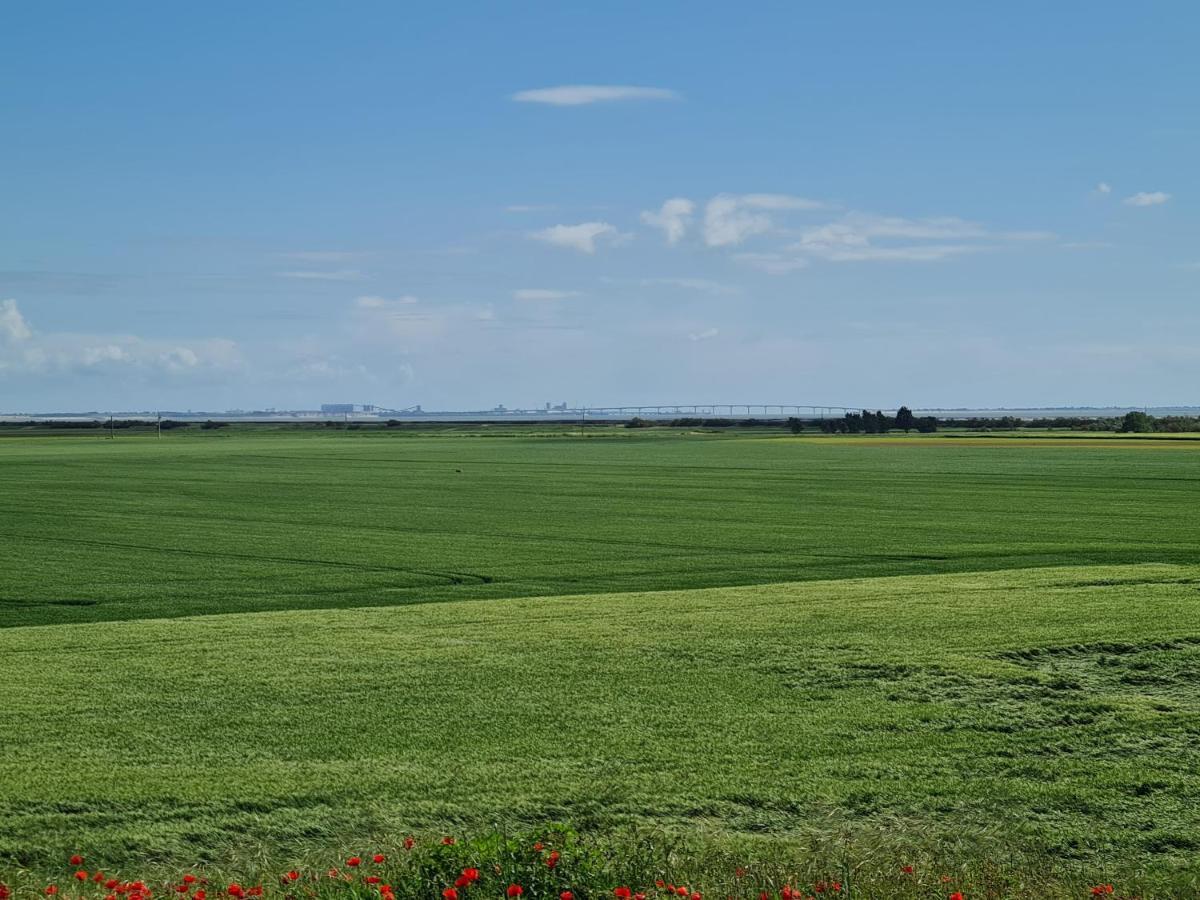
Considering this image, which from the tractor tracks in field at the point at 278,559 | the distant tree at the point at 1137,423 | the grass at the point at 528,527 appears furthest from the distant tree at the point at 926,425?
the tractor tracks in field at the point at 278,559

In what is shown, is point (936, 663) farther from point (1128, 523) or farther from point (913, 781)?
point (1128, 523)

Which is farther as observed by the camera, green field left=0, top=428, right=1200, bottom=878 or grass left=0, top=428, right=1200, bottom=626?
grass left=0, top=428, right=1200, bottom=626

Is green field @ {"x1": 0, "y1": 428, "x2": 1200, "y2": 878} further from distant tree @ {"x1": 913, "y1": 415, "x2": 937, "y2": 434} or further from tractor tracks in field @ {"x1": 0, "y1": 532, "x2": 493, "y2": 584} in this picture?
distant tree @ {"x1": 913, "y1": 415, "x2": 937, "y2": 434}

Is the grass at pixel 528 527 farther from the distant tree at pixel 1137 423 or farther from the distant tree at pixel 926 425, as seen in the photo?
the distant tree at pixel 926 425

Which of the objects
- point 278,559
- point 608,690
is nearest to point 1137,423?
point 278,559

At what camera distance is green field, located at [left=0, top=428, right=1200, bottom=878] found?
8953 mm

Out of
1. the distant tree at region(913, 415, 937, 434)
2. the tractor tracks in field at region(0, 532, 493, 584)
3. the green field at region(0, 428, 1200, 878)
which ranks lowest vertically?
the tractor tracks in field at region(0, 532, 493, 584)

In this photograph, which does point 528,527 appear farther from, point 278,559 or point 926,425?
point 926,425

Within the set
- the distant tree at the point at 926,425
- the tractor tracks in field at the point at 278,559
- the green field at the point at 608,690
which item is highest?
the distant tree at the point at 926,425

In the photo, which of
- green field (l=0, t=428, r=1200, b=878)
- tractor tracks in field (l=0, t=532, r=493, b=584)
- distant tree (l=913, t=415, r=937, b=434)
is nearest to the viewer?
green field (l=0, t=428, r=1200, b=878)

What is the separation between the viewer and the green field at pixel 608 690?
29.4 feet

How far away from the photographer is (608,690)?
40.2ft

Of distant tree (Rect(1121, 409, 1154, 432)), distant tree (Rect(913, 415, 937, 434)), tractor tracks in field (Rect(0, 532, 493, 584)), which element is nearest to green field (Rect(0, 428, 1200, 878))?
tractor tracks in field (Rect(0, 532, 493, 584))

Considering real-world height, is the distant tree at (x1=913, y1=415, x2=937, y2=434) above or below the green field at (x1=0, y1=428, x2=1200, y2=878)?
above
